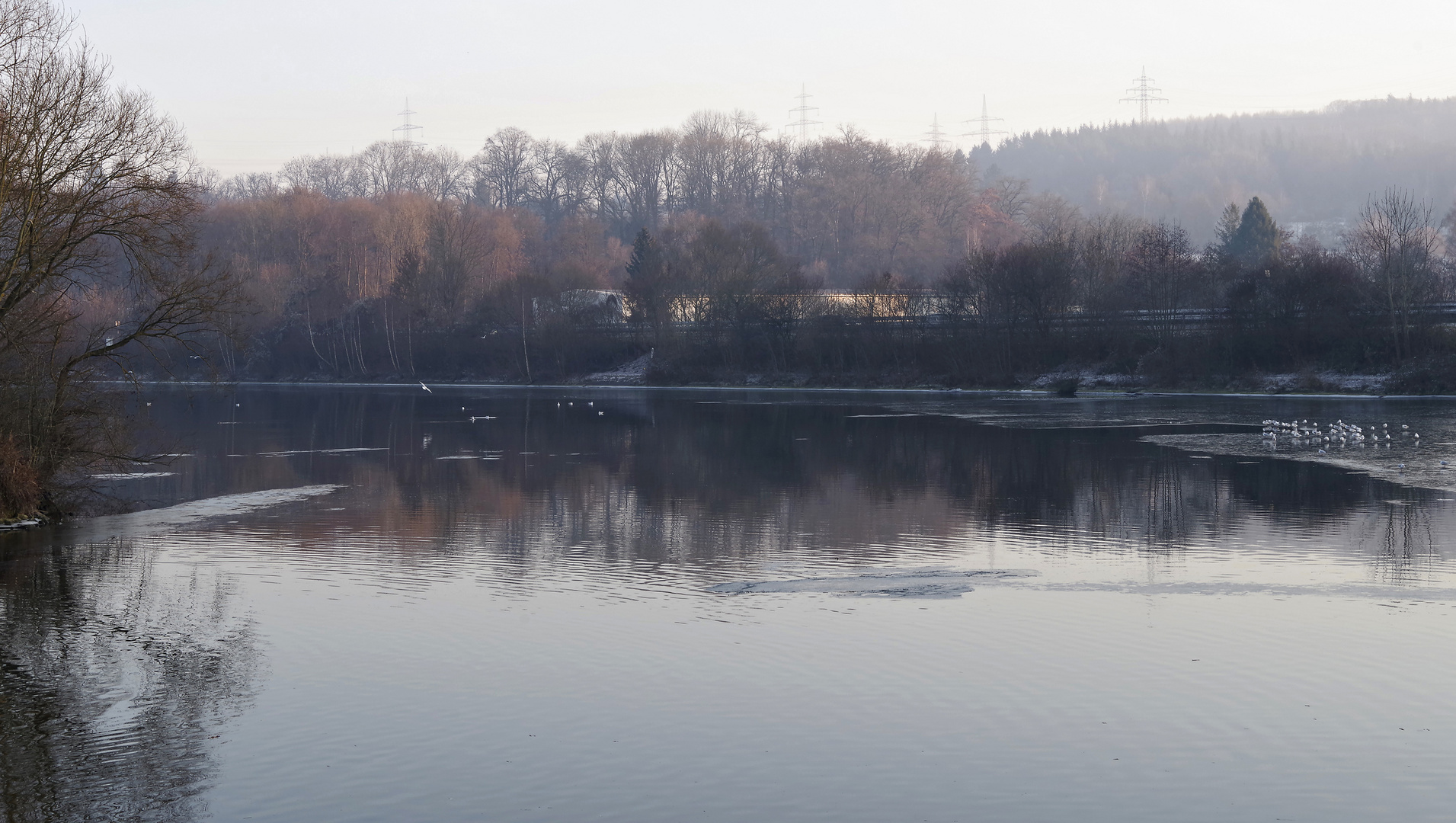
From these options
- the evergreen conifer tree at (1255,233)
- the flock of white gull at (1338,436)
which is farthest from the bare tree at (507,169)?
the flock of white gull at (1338,436)

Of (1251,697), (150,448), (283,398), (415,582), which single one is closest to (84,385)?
(415,582)

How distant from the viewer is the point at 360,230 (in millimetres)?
102625

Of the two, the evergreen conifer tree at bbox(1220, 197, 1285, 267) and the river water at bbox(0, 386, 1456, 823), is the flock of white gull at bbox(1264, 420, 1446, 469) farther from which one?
the evergreen conifer tree at bbox(1220, 197, 1285, 267)

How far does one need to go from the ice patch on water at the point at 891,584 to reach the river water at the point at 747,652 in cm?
9

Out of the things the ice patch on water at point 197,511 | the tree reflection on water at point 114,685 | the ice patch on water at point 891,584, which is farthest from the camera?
the ice patch on water at point 197,511

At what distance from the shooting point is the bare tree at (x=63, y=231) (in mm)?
20875

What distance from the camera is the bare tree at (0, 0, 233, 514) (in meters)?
20.9

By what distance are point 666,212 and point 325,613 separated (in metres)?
119

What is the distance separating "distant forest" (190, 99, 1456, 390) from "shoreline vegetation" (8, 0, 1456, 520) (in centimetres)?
22

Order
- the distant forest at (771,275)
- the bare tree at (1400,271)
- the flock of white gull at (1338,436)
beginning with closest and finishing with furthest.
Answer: the flock of white gull at (1338,436)
the bare tree at (1400,271)
the distant forest at (771,275)

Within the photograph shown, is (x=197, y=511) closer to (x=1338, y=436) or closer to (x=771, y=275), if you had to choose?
(x=1338, y=436)

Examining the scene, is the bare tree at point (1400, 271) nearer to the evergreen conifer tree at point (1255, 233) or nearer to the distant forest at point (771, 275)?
the distant forest at point (771, 275)

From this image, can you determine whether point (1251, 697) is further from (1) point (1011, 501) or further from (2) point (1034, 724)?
(1) point (1011, 501)

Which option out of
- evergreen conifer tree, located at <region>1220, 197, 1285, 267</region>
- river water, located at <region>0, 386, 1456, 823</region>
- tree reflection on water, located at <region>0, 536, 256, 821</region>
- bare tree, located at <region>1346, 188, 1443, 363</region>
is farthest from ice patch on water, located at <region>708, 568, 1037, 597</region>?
evergreen conifer tree, located at <region>1220, 197, 1285, 267</region>
